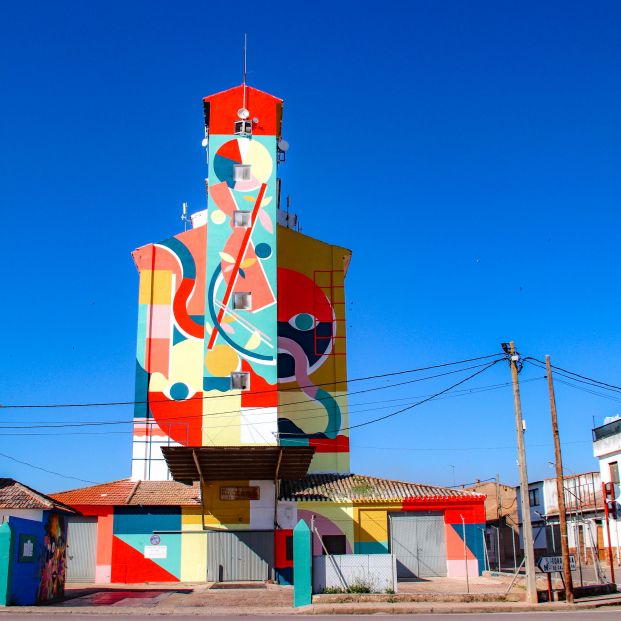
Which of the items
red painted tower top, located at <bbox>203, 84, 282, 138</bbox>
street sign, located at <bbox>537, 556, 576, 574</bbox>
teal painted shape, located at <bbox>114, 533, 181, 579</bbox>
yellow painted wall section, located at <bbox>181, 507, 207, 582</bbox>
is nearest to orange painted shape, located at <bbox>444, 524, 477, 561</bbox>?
yellow painted wall section, located at <bbox>181, 507, 207, 582</bbox>

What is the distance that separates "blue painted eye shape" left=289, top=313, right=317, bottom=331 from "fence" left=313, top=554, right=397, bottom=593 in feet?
66.7

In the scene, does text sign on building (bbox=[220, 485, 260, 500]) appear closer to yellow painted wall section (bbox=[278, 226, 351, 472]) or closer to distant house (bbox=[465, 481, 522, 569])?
yellow painted wall section (bbox=[278, 226, 351, 472])

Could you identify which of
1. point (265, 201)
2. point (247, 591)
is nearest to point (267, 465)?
point (247, 591)

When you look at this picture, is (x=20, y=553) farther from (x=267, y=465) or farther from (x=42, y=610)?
(x=267, y=465)

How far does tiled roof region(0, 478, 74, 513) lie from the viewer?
1171 inches

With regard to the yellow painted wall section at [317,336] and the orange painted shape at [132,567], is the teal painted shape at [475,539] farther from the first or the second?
the orange painted shape at [132,567]

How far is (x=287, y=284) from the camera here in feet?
162

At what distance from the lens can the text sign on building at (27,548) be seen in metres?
27.4

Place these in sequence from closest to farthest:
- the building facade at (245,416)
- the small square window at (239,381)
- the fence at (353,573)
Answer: the fence at (353,573) → the building facade at (245,416) → the small square window at (239,381)

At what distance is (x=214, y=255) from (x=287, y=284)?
5324 millimetres

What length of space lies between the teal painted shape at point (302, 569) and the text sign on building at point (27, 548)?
9.23m

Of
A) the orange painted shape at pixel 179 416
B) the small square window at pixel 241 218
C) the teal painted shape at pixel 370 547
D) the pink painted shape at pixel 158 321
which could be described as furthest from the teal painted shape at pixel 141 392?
the teal painted shape at pixel 370 547

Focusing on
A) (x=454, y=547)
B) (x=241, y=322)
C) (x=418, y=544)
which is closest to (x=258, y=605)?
(x=418, y=544)

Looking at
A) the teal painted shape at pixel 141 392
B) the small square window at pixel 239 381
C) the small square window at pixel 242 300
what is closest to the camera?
the small square window at pixel 239 381
